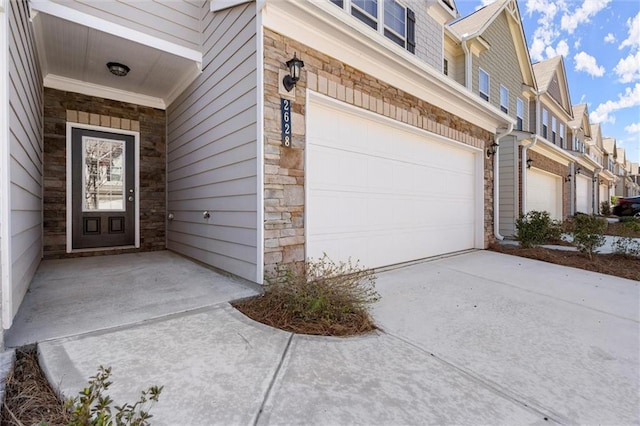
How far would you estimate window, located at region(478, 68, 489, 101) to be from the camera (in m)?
9.25

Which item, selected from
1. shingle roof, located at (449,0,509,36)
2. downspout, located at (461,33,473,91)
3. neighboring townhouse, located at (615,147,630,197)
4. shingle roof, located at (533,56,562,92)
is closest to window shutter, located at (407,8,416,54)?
downspout, located at (461,33,473,91)

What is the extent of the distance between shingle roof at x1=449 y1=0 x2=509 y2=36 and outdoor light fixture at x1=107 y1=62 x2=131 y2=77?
9015mm

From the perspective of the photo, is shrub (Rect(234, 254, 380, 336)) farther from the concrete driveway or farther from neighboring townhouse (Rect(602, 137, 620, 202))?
neighboring townhouse (Rect(602, 137, 620, 202))

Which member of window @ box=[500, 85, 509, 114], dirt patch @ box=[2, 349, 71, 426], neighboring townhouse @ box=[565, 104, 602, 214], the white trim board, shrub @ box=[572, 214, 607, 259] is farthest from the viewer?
neighboring townhouse @ box=[565, 104, 602, 214]

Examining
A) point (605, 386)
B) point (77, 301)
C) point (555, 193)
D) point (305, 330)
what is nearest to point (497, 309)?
point (605, 386)

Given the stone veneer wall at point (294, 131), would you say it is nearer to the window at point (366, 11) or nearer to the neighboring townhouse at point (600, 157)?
the window at point (366, 11)

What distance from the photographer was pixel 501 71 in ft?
34.0

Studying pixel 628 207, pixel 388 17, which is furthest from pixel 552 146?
pixel 628 207

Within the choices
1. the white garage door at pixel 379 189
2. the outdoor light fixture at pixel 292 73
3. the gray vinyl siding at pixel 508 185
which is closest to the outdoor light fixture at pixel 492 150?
the white garage door at pixel 379 189

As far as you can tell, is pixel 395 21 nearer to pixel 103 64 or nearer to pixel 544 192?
pixel 103 64

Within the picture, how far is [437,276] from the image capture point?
4.60 metres

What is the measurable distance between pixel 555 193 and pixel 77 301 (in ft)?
52.3

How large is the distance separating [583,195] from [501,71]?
12.4m

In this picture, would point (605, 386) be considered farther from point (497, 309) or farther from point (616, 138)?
point (616, 138)
